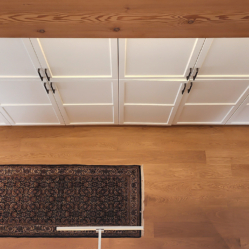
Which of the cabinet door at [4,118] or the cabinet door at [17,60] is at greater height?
the cabinet door at [17,60]

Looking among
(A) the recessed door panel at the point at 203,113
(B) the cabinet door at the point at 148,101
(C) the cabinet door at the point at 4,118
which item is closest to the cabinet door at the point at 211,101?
(A) the recessed door panel at the point at 203,113

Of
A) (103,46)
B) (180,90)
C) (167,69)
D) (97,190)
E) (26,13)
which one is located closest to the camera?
(26,13)

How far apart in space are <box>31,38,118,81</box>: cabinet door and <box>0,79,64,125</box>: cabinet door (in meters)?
0.25

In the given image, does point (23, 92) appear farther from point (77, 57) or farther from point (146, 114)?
point (146, 114)

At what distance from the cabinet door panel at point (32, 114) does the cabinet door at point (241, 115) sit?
1.92 m

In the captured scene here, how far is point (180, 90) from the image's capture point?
1947 mm

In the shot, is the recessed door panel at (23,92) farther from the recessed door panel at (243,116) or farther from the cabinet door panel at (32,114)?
the recessed door panel at (243,116)

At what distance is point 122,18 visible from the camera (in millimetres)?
962

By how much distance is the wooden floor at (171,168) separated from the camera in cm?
216

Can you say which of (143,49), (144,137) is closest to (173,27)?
(143,49)

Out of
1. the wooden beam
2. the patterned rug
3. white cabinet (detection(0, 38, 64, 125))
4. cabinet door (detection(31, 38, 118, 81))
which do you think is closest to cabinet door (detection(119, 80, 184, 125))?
cabinet door (detection(31, 38, 118, 81))

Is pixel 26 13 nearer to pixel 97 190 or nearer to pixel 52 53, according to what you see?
pixel 52 53

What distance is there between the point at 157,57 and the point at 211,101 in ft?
2.76

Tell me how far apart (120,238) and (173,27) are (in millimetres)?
1972
